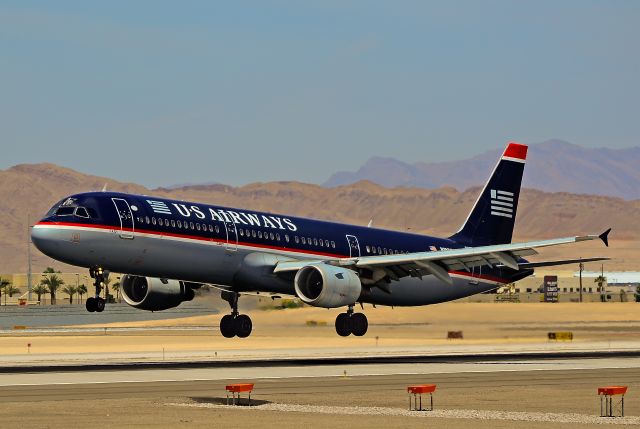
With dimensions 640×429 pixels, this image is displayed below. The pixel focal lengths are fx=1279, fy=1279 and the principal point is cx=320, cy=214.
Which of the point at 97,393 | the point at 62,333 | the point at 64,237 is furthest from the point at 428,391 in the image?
the point at 62,333

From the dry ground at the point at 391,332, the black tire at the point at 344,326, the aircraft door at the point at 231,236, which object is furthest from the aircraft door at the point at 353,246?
the aircraft door at the point at 231,236

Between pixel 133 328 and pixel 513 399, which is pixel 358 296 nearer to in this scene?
pixel 513 399

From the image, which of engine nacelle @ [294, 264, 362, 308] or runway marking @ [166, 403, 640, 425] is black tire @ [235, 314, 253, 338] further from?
runway marking @ [166, 403, 640, 425]

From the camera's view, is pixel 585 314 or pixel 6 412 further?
pixel 585 314

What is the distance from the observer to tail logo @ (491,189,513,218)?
244ft

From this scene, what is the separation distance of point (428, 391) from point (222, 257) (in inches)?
881

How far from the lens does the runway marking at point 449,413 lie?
1329 inches

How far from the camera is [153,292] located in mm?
62125

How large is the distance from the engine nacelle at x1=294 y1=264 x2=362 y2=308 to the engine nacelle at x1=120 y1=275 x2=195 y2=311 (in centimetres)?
672

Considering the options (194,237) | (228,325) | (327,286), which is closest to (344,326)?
(327,286)

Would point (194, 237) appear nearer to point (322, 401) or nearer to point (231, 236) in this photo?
point (231, 236)

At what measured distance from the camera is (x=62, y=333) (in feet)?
378

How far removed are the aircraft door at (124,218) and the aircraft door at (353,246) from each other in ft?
43.4

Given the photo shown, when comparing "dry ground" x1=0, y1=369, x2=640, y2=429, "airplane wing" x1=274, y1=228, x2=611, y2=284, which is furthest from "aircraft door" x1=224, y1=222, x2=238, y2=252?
"dry ground" x1=0, y1=369, x2=640, y2=429
